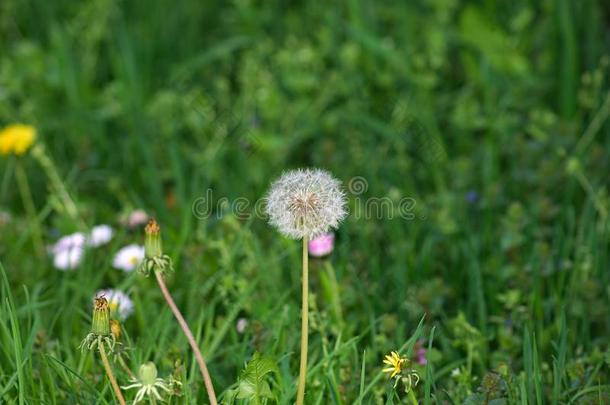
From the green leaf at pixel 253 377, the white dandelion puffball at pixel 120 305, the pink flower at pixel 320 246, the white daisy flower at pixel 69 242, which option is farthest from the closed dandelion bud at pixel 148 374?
the white daisy flower at pixel 69 242

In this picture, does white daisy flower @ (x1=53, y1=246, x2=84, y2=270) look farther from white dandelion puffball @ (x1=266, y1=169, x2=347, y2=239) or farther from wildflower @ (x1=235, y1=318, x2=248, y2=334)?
white dandelion puffball @ (x1=266, y1=169, x2=347, y2=239)

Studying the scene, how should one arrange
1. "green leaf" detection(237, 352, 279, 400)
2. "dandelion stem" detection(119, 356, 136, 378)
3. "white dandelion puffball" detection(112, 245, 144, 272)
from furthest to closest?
"white dandelion puffball" detection(112, 245, 144, 272)
"dandelion stem" detection(119, 356, 136, 378)
"green leaf" detection(237, 352, 279, 400)

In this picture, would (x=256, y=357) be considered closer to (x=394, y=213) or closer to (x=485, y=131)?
(x=394, y=213)

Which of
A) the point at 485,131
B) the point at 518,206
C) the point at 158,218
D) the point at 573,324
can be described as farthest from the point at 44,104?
the point at 573,324

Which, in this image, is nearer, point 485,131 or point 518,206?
point 518,206

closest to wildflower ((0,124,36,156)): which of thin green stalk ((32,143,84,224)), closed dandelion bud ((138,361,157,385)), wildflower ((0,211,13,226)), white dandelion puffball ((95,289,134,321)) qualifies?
thin green stalk ((32,143,84,224))

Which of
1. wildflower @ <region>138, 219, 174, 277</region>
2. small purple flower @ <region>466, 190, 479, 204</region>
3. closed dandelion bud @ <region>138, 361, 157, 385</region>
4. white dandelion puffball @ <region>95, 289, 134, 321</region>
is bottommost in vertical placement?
white dandelion puffball @ <region>95, 289, 134, 321</region>

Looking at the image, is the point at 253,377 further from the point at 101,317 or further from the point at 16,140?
the point at 16,140
